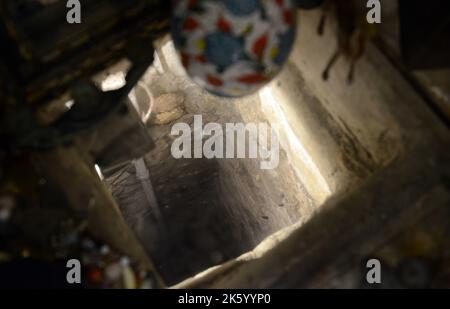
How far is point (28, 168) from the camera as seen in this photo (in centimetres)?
356

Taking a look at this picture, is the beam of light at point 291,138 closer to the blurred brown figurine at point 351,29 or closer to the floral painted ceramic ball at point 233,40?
the blurred brown figurine at point 351,29

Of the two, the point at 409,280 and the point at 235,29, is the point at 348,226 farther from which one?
the point at 235,29

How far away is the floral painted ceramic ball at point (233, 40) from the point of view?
10.6ft

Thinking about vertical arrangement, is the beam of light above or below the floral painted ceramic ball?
below

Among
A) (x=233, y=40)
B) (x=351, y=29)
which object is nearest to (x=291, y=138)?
(x=351, y=29)

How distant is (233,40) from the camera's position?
329cm

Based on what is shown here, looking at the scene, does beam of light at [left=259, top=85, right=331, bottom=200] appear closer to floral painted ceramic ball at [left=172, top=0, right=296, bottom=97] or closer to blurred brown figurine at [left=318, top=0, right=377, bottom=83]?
blurred brown figurine at [left=318, top=0, right=377, bottom=83]

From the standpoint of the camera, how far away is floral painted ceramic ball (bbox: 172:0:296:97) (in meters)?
3.24

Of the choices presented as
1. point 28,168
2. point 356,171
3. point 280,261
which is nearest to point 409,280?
point 280,261

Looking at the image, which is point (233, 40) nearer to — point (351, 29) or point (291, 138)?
point (351, 29)

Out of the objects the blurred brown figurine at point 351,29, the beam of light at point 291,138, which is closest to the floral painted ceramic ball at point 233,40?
the blurred brown figurine at point 351,29

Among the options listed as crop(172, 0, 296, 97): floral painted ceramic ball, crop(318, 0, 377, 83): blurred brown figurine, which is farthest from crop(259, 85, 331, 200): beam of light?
crop(172, 0, 296, 97): floral painted ceramic ball

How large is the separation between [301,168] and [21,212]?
3139mm

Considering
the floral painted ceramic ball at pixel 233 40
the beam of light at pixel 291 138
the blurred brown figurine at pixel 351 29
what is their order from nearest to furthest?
the floral painted ceramic ball at pixel 233 40
the blurred brown figurine at pixel 351 29
the beam of light at pixel 291 138
